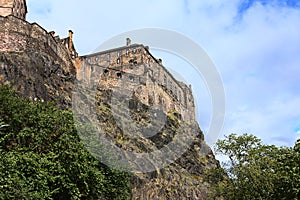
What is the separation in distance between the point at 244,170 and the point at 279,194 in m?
2.51

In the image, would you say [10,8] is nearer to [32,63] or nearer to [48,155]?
[32,63]

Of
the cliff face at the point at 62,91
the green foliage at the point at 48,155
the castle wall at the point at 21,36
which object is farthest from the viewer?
the castle wall at the point at 21,36

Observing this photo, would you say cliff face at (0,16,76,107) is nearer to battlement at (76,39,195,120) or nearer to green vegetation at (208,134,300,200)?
battlement at (76,39,195,120)

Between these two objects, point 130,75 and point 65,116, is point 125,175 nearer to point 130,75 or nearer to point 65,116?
point 65,116

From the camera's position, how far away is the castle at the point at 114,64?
40.7m

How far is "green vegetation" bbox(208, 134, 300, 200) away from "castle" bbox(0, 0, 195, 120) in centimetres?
2515

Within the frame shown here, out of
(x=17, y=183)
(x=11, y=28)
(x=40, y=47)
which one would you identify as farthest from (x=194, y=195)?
(x=17, y=183)

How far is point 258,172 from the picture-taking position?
23.5 meters

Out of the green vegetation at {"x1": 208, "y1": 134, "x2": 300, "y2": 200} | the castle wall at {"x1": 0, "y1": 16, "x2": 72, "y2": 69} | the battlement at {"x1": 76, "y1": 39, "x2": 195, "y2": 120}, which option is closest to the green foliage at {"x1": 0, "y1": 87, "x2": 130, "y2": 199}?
the green vegetation at {"x1": 208, "y1": 134, "x2": 300, "y2": 200}

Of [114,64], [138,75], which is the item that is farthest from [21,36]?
[114,64]

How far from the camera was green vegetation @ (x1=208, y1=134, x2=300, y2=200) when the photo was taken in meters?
23.0

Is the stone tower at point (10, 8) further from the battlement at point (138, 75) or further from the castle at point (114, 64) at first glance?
the battlement at point (138, 75)

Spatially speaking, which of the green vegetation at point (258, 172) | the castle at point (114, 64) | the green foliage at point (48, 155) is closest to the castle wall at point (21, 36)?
the castle at point (114, 64)

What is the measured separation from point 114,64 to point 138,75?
25.5 ft
